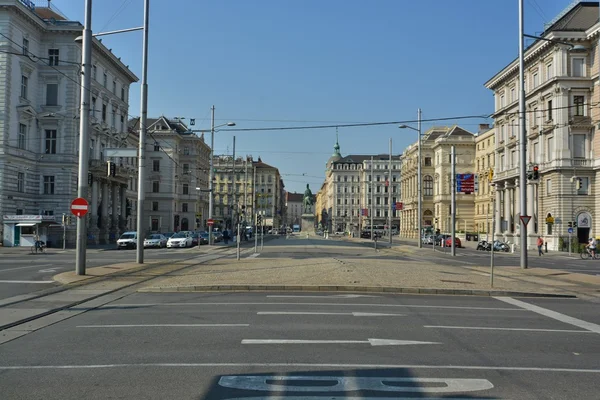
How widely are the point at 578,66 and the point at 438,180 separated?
2000 inches

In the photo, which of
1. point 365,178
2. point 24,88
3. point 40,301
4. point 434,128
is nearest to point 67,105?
point 24,88

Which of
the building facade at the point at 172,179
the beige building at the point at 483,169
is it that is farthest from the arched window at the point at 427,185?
the building facade at the point at 172,179

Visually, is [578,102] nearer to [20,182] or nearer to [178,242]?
[178,242]

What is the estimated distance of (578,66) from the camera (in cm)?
5819

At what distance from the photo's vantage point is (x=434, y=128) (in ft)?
402

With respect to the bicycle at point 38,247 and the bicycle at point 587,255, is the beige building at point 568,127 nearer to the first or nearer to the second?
the bicycle at point 587,255

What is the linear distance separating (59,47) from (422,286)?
4881 cm

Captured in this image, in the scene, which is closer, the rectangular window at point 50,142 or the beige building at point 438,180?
the rectangular window at point 50,142

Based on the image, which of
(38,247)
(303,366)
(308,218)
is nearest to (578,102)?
(38,247)

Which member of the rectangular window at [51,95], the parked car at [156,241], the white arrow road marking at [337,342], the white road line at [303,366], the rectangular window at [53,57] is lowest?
the parked car at [156,241]

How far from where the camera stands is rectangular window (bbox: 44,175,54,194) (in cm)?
5400

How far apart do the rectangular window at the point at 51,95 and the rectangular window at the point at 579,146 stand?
5313 cm

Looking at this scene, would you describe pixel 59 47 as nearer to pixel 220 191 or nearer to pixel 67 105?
pixel 67 105

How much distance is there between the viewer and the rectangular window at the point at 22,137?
50841 mm
